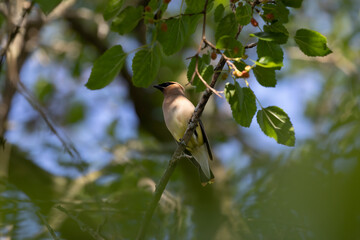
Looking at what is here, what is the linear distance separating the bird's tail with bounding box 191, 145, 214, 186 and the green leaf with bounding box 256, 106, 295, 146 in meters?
1.65

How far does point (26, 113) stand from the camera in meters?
7.90

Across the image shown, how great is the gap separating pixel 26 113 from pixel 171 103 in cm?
449

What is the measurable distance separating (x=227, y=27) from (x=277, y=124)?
2.03 feet

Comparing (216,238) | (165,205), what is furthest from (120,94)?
(216,238)

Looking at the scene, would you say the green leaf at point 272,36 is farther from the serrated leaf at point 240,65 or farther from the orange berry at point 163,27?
the orange berry at point 163,27

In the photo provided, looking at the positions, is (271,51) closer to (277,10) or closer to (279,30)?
(279,30)

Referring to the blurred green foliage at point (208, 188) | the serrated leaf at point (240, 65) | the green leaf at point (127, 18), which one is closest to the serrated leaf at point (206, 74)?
the serrated leaf at point (240, 65)

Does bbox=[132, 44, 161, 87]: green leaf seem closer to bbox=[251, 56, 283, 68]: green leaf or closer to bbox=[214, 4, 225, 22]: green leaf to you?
bbox=[214, 4, 225, 22]: green leaf

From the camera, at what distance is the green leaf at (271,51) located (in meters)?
2.17

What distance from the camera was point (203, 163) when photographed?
4.27 metres

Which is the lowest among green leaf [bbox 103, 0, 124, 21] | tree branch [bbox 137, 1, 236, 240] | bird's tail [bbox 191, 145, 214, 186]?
bird's tail [bbox 191, 145, 214, 186]

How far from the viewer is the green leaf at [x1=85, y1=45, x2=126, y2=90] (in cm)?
240

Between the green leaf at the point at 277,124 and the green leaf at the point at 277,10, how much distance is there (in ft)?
1.67

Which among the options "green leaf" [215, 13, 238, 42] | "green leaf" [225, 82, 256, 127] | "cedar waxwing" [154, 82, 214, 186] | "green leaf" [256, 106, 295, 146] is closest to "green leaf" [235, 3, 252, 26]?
"green leaf" [215, 13, 238, 42]
